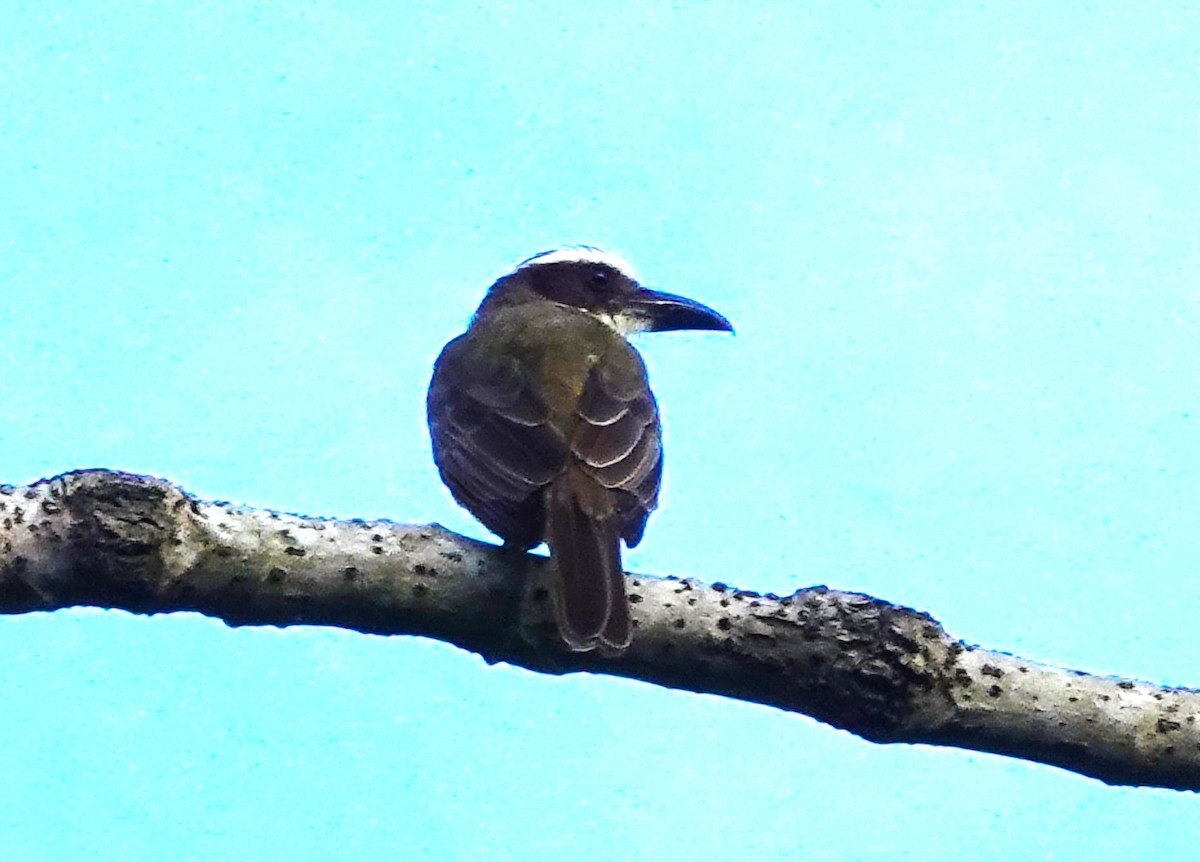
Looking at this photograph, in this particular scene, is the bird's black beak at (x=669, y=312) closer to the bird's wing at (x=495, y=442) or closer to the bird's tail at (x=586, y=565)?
the bird's wing at (x=495, y=442)

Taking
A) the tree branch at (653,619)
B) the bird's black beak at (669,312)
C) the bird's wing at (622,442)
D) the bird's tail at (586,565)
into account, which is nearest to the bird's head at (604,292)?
the bird's black beak at (669,312)

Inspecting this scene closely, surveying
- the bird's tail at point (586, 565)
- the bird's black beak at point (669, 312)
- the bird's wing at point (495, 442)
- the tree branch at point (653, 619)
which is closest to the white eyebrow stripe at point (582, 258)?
the bird's black beak at point (669, 312)

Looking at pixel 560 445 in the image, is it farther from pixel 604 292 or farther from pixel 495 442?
pixel 604 292

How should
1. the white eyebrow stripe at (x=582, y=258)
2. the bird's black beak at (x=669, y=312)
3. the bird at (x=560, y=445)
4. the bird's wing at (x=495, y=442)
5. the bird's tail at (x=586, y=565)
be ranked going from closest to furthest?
the bird's tail at (x=586, y=565)
the bird at (x=560, y=445)
the bird's wing at (x=495, y=442)
the bird's black beak at (x=669, y=312)
the white eyebrow stripe at (x=582, y=258)

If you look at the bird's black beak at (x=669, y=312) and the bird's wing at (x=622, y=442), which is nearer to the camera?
the bird's wing at (x=622, y=442)

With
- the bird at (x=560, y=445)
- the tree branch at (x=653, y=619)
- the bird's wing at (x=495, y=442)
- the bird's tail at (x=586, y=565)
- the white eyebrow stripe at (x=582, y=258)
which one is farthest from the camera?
the white eyebrow stripe at (x=582, y=258)

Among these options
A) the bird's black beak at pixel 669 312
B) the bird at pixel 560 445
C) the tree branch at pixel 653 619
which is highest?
the bird's black beak at pixel 669 312

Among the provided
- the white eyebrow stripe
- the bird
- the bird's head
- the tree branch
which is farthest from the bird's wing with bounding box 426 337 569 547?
the white eyebrow stripe

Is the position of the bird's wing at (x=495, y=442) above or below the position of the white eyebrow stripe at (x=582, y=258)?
below

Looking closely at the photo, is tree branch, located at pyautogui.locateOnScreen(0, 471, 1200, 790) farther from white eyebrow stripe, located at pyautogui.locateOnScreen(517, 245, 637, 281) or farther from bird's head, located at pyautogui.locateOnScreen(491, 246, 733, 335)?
white eyebrow stripe, located at pyautogui.locateOnScreen(517, 245, 637, 281)
